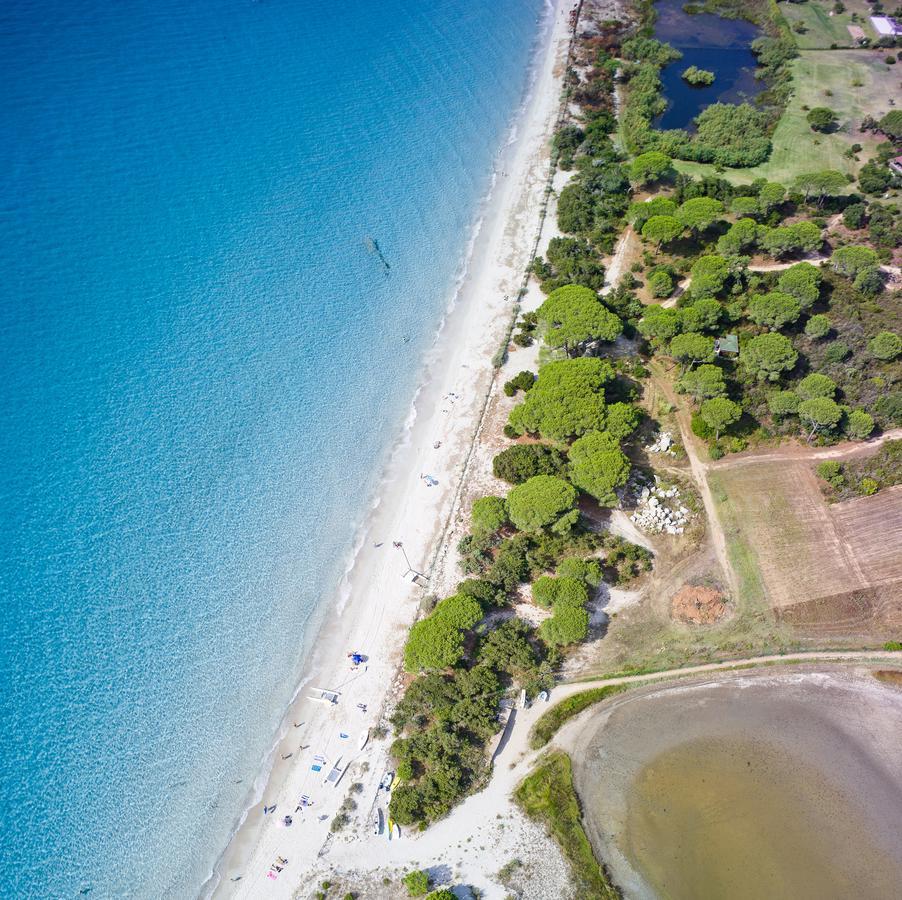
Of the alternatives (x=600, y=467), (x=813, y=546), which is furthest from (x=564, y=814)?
(x=813, y=546)

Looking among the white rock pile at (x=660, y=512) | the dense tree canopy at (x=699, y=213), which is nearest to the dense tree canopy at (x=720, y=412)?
the white rock pile at (x=660, y=512)

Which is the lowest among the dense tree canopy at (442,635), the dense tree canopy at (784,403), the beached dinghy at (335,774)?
the dense tree canopy at (784,403)

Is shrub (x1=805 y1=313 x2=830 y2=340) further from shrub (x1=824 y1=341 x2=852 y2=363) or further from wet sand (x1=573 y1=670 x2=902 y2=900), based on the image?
wet sand (x1=573 y1=670 x2=902 y2=900)

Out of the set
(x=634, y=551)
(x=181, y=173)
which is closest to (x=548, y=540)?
(x=634, y=551)

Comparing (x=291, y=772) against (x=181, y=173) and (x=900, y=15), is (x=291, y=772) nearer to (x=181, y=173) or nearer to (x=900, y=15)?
(x=181, y=173)

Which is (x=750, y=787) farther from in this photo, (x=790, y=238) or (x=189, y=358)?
(x=189, y=358)

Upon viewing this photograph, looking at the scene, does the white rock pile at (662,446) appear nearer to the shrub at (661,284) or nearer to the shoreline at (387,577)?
the shoreline at (387,577)
